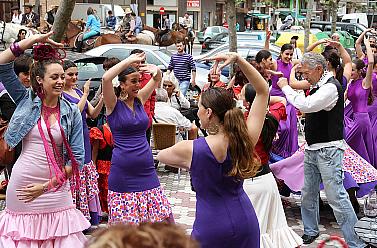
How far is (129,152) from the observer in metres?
5.53

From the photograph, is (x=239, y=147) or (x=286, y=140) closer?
(x=239, y=147)

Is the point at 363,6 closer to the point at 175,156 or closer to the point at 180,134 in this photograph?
the point at 180,134

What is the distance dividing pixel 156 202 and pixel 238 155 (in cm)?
194

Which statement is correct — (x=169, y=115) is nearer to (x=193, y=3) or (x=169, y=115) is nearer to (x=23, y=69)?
(x=23, y=69)

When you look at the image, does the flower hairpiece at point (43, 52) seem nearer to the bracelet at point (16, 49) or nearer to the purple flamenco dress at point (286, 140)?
the bracelet at point (16, 49)

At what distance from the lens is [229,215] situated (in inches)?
154

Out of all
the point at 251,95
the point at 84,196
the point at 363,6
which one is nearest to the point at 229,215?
the point at 251,95

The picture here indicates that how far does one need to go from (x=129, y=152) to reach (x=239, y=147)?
1.87 metres

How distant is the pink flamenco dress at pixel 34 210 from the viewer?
4586 mm

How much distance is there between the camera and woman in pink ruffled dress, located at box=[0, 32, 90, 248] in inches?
179

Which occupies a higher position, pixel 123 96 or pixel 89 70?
pixel 123 96

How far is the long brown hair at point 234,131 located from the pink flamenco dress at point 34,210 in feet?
4.26

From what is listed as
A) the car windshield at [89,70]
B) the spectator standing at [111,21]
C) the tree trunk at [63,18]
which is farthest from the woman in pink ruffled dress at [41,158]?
the spectator standing at [111,21]

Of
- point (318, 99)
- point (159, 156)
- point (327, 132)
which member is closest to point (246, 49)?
point (327, 132)
